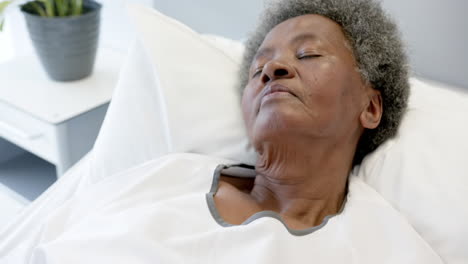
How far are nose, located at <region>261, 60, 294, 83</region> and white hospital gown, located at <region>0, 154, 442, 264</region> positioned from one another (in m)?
0.24

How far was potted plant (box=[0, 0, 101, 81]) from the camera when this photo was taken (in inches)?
60.3

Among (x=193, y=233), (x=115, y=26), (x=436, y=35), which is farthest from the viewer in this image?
(x=115, y=26)

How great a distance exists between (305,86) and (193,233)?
0.33 metres

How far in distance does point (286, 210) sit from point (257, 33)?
16.1 inches

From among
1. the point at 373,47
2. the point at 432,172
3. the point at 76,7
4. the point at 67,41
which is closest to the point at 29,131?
the point at 67,41

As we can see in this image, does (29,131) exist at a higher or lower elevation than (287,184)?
lower

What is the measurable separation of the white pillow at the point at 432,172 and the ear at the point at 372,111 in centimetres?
5

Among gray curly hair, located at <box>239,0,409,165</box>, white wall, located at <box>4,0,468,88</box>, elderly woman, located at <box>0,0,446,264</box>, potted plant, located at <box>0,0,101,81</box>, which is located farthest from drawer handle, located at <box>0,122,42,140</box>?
gray curly hair, located at <box>239,0,409,165</box>

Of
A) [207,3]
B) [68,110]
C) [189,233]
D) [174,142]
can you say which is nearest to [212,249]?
[189,233]

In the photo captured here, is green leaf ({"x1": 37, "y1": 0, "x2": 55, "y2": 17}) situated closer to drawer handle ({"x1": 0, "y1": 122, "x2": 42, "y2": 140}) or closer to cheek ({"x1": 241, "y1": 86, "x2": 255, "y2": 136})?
drawer handle ({"x1": 0, "y1": 122, "x2": 42, "y2": 140})

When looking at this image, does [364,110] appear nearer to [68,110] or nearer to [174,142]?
[174,142]

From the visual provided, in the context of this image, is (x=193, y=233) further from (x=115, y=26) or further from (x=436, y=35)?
(x=115, y=26)

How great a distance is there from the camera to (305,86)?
98cm

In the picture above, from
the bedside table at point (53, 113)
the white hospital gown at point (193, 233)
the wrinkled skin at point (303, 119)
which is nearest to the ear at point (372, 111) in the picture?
the wrinkled skin at point (303, 119)
